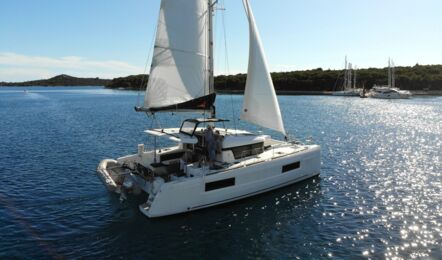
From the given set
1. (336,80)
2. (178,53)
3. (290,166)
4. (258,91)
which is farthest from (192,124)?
(336,80)

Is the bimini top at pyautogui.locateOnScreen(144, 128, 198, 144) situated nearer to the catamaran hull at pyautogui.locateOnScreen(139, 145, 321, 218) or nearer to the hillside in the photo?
the catamaran hull at pyautogui.locateOnScreen(139, 145, 321, 218)

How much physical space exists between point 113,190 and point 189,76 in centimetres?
636

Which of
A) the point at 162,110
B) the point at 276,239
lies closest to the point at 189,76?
the point at 162,110

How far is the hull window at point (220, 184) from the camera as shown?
14673 mm

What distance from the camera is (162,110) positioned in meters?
16.2

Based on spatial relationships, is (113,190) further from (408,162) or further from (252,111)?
(408,162)

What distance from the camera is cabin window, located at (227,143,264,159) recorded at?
16766 millimetres

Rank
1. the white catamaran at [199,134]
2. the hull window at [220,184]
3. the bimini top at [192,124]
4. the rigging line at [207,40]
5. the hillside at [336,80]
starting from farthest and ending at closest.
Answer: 1. the hillside at [336,80]
2. the rigging line at [207,40]
3. the bimini top at [192,124]
4. the white catamaran at [199,134]
5. the hull window at [220,184]

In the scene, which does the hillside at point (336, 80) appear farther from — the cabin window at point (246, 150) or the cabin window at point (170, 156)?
the cabin window at point (246, 150)

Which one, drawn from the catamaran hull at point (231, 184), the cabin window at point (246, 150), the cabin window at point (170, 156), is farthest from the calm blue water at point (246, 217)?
the cabin window at point (170, 156)

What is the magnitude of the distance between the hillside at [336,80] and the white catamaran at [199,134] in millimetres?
99550

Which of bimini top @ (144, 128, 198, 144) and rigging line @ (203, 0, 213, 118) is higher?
rigging line @ (203, 0, 213, 118)

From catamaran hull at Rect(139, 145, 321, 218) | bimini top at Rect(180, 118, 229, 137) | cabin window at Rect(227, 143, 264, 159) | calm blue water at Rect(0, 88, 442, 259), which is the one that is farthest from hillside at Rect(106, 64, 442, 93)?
catamaran hull at Rect(139, 145, 321, 218)

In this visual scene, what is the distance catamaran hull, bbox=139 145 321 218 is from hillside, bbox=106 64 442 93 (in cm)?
10042
